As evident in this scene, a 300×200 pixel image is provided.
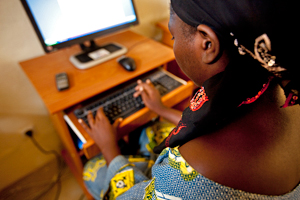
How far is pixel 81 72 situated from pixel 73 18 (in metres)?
0.25

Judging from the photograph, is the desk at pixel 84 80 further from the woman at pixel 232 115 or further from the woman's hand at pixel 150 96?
the woman at pixel 232 115

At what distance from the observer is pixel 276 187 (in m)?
0.38

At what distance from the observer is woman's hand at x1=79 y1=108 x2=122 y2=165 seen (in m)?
0.74

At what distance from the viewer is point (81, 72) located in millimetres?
907

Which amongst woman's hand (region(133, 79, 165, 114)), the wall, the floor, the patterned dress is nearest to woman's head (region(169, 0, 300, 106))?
the patterned dress

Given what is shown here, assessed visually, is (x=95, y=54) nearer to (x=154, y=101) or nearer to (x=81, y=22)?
(x=81, y=22)

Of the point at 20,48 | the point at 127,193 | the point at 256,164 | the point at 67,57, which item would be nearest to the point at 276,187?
the point at 256,164

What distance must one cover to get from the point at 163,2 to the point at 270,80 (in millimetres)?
1190

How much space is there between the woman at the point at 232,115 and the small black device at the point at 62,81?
1.77 feet

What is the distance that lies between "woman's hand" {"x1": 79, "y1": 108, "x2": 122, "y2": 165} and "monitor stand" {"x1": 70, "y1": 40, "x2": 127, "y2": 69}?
0.94ft

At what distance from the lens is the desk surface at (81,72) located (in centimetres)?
76

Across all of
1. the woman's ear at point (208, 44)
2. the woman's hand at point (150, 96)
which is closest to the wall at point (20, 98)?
the woman's hand at point (150, 96)

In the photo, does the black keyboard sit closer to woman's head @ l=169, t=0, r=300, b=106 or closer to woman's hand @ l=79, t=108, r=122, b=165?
woman's hand @ l=79, t=108, r=122, b=165

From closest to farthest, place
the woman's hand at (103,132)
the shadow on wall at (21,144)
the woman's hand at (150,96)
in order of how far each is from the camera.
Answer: the woman's hand at (103,132), the woman's hand at (150,96), the shadow on wall at (21,144)
